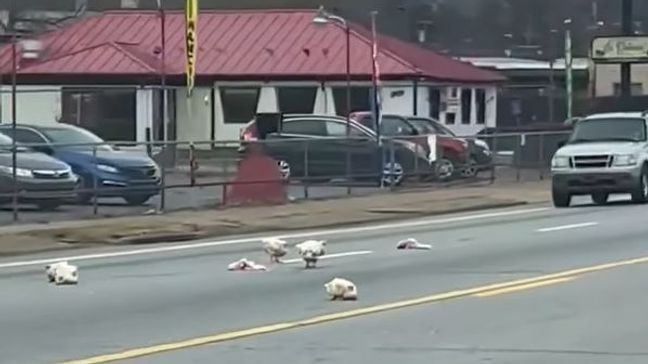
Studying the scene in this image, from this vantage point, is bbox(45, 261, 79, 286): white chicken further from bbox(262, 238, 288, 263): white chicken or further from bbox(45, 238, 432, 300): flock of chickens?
bbox(262, 238, 288, 263): white chicken

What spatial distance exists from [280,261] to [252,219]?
7118 millimetres

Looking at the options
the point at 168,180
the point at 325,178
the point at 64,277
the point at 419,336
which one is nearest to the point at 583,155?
the point at 325,178

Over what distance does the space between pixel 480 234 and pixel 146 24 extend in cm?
3511

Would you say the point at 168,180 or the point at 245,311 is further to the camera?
the point at 168,180

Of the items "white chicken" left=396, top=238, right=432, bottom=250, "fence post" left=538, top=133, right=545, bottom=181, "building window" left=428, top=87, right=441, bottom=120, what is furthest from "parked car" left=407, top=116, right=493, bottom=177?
"white chicken" left=396, top=238, right=432, bottom=250

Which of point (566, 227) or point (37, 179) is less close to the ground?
point (37, 179)

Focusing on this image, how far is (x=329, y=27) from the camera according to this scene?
55.8 metres

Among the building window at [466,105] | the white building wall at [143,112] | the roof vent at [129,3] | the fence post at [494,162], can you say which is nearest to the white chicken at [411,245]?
the fence post at [494,162]

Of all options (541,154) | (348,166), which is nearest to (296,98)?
(541,154)

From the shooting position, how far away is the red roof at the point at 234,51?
52750 millimetres

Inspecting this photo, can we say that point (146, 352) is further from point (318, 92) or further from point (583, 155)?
point (318, 92)

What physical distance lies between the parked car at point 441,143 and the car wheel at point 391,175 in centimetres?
95

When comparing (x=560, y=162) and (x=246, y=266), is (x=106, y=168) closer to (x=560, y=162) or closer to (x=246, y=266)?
(x=560, y=162)

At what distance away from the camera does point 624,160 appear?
30.6m
